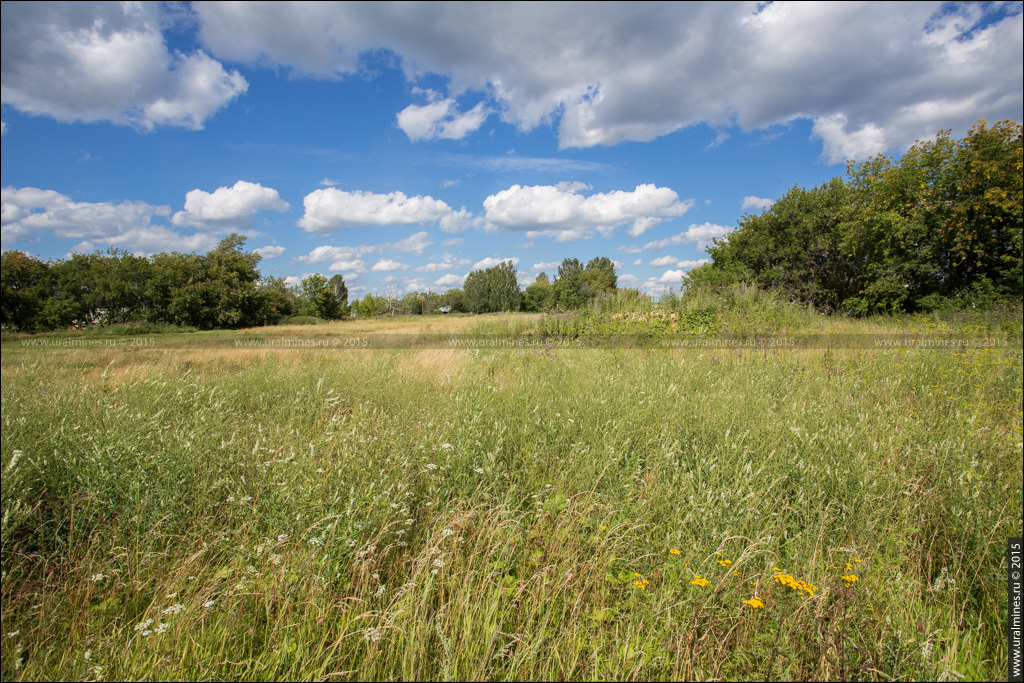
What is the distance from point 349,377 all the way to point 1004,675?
6599mm

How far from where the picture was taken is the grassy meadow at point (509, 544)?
72.7 inches

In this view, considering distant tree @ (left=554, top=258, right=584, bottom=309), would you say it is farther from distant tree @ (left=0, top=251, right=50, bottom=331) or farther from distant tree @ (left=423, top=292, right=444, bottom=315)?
distant tree @ (left=423, top=292, right=444, bottom=315)

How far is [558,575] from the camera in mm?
2260

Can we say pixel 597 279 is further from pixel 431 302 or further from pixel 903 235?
pixel 431 302

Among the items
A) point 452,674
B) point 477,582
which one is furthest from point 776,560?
point 452,674

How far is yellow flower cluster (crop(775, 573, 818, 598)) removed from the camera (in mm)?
1927

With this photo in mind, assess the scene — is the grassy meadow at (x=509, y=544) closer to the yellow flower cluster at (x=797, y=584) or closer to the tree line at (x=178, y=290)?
the yellow flower cluster at (x=797, y=584)

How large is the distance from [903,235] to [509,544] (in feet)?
71.1

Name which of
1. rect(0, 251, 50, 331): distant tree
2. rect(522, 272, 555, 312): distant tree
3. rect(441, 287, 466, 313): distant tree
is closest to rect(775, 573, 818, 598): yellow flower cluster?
rect(522, 272, 555, 312): distant tree

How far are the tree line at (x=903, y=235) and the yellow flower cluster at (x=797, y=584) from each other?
1371 cm

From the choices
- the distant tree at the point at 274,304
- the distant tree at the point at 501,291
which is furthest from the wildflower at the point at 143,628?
the distant tree at the point at 274,304

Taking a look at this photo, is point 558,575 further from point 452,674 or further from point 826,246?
point 826,246

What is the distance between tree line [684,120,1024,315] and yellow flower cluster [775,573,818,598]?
1371 centimetres

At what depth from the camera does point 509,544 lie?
2510 mm
